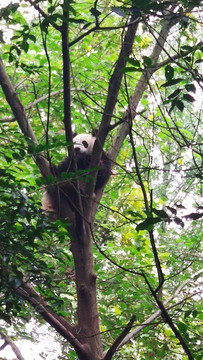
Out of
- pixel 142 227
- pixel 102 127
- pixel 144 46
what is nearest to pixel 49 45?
pixel 144 46

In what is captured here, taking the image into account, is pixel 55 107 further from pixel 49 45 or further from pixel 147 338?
pixel 147 338

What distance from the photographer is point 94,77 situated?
13.8ft

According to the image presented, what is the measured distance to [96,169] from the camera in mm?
2268

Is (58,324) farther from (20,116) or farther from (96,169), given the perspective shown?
(20,116)

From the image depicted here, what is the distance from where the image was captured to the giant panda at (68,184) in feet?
7.84

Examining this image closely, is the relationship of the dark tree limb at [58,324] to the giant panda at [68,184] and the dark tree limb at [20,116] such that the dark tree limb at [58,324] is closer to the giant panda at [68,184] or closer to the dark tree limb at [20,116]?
the giant panda at [68,184]

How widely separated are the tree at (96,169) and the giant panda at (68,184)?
7 centimetres

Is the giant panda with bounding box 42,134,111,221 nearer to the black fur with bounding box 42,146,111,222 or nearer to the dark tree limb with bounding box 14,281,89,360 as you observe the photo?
the black fur with bounding box 42,146,111,222

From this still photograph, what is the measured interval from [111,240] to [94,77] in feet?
5.24

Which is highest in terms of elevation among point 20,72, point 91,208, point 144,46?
point 20,72

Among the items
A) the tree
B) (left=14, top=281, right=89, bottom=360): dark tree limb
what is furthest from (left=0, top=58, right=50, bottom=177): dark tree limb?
(left=14, top=281, right=89, bottom=360): dark tree limb

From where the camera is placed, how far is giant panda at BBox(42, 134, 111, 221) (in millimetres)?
2389

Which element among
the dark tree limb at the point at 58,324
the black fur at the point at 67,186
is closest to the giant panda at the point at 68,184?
the black fur at the point at 67,186

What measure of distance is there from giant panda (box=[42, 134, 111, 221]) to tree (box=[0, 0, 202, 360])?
2.9 inches
